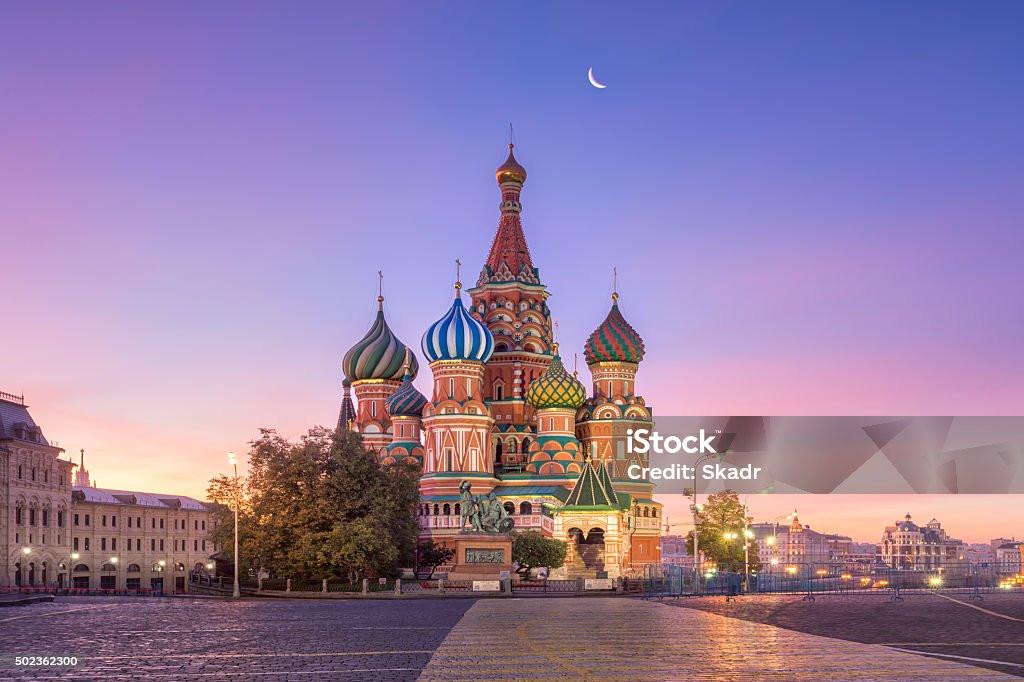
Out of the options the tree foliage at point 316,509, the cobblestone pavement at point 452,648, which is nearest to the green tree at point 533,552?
the tree foliage at point 316,509

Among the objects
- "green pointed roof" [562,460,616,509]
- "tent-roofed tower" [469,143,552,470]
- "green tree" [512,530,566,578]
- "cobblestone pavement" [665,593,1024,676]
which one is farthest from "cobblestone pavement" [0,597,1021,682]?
"tent-roofed tower" [469,143,552,470]

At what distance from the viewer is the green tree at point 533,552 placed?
6756 cm

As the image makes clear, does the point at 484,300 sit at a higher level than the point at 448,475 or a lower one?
higher

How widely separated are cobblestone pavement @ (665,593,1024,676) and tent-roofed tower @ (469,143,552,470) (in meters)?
51.7

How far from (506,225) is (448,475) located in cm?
2777

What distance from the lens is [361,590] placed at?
169ft

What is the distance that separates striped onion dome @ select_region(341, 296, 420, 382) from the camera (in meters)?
92.2

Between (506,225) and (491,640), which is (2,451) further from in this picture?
(491,640)

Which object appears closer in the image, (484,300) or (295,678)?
(295,678)

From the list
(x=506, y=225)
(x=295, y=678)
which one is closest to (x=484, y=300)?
(x=506, y=225)

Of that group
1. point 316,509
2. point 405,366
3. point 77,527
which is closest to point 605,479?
point 405,366

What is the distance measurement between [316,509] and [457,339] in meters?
29.2

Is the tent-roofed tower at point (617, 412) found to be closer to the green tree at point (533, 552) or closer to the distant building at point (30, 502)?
the green tree at point (533, 552)

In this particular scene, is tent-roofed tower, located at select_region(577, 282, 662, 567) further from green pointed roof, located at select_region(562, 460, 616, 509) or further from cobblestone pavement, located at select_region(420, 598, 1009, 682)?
cobblestone pavement, located at select_region(420, 598, 1009, 682)
